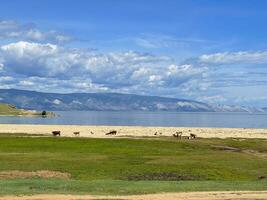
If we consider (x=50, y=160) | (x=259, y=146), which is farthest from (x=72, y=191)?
(x=259, y=146)

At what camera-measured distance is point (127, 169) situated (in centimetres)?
4484

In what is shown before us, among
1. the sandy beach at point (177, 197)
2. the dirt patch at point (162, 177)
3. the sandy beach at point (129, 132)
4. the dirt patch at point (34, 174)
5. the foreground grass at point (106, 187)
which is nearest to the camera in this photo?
the sandy beach at point (177, 197)

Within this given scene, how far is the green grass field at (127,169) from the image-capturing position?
3303 cm

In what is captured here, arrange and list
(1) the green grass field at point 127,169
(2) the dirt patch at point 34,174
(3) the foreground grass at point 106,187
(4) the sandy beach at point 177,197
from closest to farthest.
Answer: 1. (4) the sandy beach at point 177,197
2. (3) the foreground grass at point 106,187
3. (1) the green grass field at point 127,169
4. (2) the dirt patch at point 34,174

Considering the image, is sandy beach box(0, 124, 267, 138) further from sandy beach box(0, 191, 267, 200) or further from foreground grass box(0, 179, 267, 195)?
sandy beach box(0, 191, 267, 200)

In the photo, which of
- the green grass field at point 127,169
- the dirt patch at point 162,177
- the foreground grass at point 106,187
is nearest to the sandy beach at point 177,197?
the foreground grass at point 106,187

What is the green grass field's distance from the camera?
33031mm

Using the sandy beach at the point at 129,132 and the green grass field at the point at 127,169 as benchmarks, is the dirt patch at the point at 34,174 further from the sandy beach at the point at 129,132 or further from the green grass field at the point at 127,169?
the sandy beach at the point at 129,132

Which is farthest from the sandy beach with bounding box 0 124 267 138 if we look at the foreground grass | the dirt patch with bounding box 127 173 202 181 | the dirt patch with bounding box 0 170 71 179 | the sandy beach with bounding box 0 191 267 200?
the sandy beach with bounding box 0 191 267 200

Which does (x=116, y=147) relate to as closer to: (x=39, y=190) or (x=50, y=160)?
(x=50, y=160)

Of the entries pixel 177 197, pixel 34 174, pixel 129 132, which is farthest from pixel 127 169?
pixel 129 132

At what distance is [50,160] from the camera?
49.7 metres

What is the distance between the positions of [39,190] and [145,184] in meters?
7.18

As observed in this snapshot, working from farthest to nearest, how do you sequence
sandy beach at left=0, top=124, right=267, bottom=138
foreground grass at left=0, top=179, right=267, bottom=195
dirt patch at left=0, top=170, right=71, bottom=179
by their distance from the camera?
sandy beach at left=0, top=124, right=267, bottom=138 → dirt patch at left=0, top=170, right=71, bottom=179 → foreground grass at left=0, top=179, right=267, bottom=195
